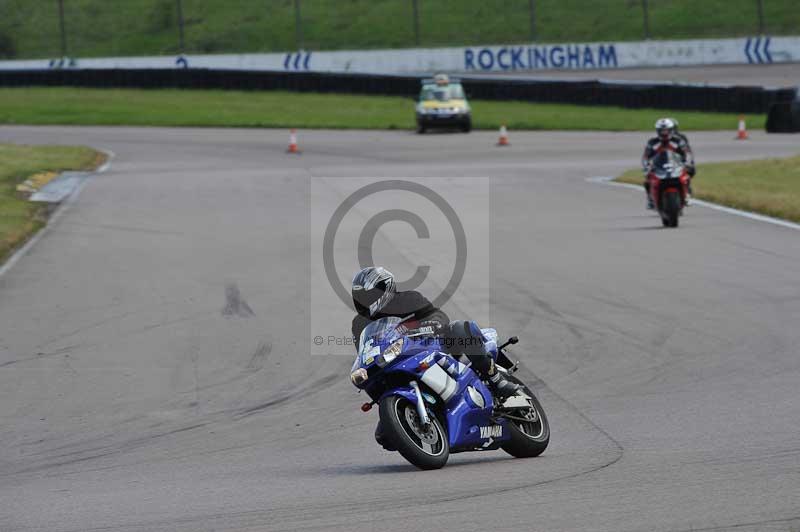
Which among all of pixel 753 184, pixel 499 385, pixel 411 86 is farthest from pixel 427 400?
pixel 411 86

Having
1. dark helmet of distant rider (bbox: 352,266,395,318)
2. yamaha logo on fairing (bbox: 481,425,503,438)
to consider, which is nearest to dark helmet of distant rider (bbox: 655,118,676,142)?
yamaha logo on fairing (bbox: 481,425,503,438)

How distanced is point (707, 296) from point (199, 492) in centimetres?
797

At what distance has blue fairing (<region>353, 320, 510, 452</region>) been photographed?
7461 mm

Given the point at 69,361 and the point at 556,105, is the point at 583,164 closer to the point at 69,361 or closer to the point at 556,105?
the point at 556,105

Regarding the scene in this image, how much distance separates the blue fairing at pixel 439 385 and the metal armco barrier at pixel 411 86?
117 feet

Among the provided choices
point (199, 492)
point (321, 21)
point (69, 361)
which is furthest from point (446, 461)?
point (321, 21)

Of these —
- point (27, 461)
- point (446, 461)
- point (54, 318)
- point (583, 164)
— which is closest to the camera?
point (446, 461)

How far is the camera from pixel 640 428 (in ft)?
28.2

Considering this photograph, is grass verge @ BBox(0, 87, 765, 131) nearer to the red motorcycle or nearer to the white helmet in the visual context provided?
the white helmet

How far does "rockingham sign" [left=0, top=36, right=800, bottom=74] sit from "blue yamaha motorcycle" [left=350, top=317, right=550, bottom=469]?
45627 mm

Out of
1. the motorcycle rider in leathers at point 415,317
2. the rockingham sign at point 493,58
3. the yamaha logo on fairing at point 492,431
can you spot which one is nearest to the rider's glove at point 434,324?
the motorcycle rider in leathers at point 415,317

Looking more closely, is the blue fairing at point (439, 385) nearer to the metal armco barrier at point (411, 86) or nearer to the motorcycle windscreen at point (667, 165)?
the motorcycle windscreen at point (667, 165)

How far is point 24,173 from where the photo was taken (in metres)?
28.6

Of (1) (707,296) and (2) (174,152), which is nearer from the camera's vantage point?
(1) (707,296)
